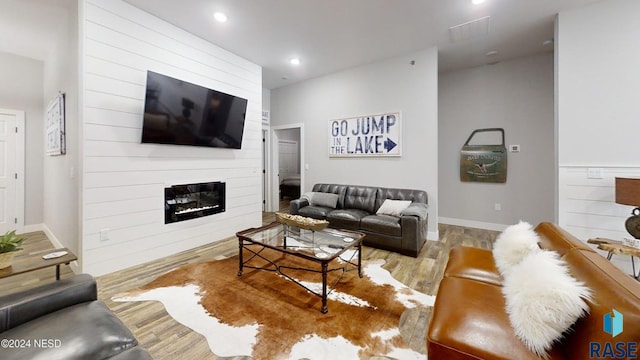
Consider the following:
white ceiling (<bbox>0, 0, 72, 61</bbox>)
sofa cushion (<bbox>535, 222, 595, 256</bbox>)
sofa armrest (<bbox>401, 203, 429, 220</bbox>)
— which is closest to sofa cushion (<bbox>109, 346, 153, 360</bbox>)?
sofa cushion (<bbox>535, 222, 595, 256</bbox>)

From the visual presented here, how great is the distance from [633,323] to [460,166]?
464 cm

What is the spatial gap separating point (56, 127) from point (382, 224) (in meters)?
4.71

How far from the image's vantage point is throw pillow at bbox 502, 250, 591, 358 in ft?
3.37

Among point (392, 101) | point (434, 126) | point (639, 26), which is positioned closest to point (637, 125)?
point (639, 26)

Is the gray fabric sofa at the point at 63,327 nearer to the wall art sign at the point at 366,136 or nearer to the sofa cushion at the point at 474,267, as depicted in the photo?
the sofa cushion at the point at 474,267

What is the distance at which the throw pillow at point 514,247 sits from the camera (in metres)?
1.71

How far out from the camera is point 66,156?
3160mm

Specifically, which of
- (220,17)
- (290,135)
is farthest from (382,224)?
(290,135)

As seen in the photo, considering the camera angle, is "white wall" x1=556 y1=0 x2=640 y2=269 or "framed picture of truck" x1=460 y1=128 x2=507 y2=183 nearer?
"white wall" x1=556 y1=0 x2=640 y2=269

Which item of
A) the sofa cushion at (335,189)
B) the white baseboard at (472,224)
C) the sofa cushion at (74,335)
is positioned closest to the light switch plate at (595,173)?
the white baseboard at (472,224)

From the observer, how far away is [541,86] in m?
4.30

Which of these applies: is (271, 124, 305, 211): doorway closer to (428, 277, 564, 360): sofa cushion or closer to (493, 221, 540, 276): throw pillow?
(493, 221, 540, 276): throw pillow

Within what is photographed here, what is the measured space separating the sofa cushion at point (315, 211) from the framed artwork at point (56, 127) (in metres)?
3.29

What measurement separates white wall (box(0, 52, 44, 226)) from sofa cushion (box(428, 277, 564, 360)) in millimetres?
6573
